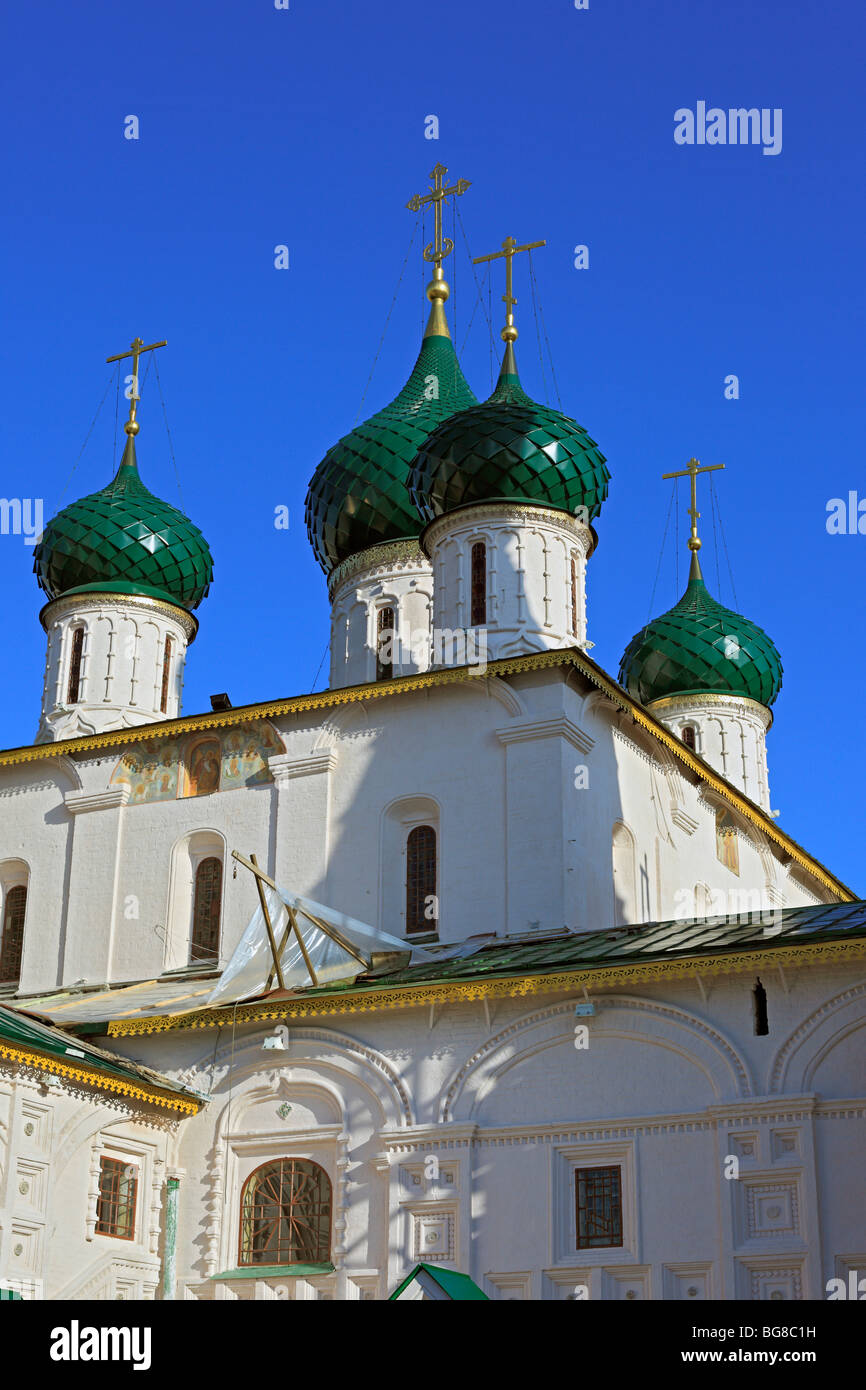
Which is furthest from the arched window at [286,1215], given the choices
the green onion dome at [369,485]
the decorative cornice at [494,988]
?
the green onion dome at [369,485]

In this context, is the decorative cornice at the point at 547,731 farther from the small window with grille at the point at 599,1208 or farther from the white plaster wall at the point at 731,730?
the white plaster wall at the point at 731,730

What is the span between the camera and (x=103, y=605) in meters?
19.0

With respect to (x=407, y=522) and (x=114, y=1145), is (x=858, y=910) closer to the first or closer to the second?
(x=114, y=1145)

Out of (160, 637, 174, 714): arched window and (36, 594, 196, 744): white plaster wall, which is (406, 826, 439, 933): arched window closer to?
(36, 594, 196, 744): white plaster wall

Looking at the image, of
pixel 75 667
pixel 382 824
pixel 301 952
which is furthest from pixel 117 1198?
pixel 75 667

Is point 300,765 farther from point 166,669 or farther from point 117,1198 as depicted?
point 117,1198

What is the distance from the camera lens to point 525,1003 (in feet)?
39.9

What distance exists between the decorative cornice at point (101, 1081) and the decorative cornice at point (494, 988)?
23.5 inches

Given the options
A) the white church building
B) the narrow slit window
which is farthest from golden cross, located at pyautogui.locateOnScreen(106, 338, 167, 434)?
the narrow slit window

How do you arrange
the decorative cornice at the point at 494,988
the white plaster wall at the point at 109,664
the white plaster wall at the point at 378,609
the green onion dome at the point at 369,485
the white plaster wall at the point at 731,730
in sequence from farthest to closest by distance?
1. the white plaster wall at the point at 731,730
2. the green onion dome at the point at 369,485
3. the white plaster wall at the point at 378,609
4. the white plaster wall at the point at 109,664
5. the decorative cornice at the point at 494,988

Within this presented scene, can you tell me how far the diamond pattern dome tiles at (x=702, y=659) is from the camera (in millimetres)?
21953

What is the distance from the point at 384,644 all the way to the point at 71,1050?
8.09 meters
